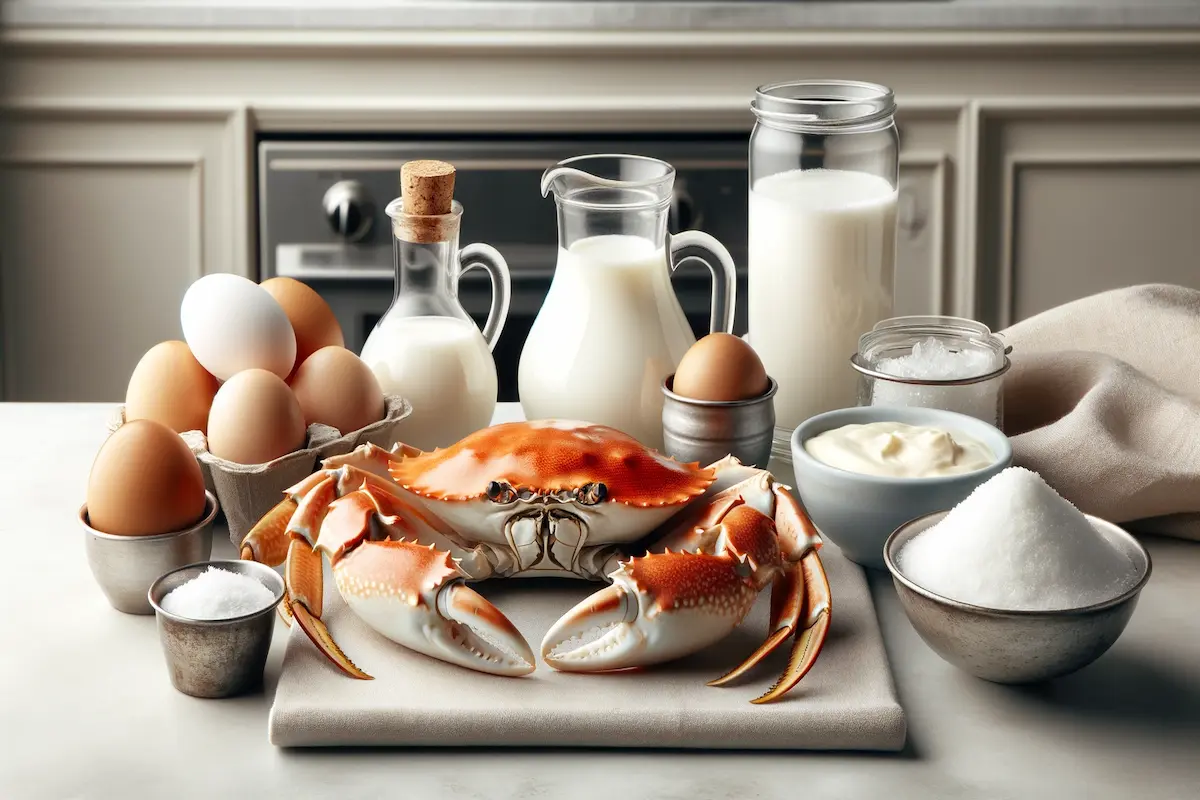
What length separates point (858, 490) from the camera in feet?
3.33

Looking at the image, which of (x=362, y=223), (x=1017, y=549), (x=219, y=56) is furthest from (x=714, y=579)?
(x=219, y=56)

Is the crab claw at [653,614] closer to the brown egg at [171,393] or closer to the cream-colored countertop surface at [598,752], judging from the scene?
the cream-colored countertop surface at [598,752]

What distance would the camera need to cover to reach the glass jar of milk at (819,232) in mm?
1238

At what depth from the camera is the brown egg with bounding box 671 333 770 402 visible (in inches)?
43.3

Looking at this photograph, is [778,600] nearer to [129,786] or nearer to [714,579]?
[714,579]

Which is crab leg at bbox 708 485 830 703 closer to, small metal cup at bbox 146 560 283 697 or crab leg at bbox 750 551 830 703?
crab leg at bbox 750 551 830 703

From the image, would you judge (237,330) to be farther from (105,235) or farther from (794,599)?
(105,235)

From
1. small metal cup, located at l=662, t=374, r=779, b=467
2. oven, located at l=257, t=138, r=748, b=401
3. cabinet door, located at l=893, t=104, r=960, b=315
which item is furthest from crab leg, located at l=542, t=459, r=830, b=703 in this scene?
cabinet door, located at l=893, t=104, r=960, b=315

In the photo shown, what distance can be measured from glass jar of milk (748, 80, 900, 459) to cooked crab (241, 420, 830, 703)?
259mm

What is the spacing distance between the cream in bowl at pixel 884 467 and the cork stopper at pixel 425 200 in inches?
14.4

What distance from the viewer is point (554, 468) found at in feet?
3.25

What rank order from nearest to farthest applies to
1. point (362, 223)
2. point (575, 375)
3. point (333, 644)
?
1. point (333, 644)
2. point (575, 375)
3. point (362, 223)

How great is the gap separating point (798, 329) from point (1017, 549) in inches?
18.1

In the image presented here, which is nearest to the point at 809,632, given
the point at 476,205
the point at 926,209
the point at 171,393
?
the point at 171,393
